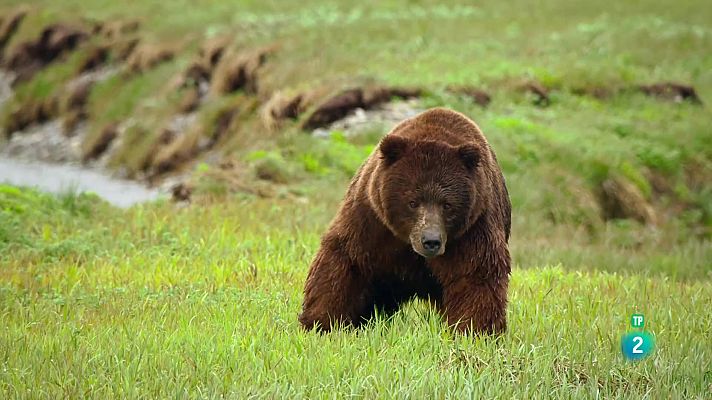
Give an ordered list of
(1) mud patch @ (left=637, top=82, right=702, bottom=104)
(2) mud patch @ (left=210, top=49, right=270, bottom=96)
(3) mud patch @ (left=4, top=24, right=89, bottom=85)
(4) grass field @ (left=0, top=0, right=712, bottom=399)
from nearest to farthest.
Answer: (4) grass field @ (left=0, top=0, right=712, bottom=399), (1) mud patch @ (left=637, top=82, right=702, bottom=104), (2) mud patch @ (left=210, top=49, right=270, bottom=96), (3) mud patch @ (left=4, top=24, right=89, bottom=85)

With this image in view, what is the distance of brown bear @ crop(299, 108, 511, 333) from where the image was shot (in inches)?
261

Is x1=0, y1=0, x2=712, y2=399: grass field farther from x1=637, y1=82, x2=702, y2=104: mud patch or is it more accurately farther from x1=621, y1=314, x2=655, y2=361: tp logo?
x1=637, y1=82, x2=702, y2=104: mud patch

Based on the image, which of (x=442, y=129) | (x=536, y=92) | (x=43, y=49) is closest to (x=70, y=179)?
(x=43, y=49)

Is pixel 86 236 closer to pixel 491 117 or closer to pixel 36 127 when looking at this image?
pixel 491 117

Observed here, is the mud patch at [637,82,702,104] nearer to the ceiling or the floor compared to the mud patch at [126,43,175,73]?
nearer to the ceiling

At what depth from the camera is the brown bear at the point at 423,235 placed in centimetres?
664

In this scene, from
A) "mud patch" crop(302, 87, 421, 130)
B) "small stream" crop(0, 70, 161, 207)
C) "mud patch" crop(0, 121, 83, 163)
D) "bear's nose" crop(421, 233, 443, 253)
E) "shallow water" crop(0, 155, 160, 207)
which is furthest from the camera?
"mud patch" crop(0, 121, 83, 163)

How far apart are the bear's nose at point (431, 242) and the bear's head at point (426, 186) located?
0.48ft

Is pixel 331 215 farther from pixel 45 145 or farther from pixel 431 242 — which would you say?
pixel 45 145

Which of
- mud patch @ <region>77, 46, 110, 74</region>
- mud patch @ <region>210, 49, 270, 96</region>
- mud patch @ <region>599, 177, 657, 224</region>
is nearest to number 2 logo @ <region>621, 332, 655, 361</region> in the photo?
mud patch @ <region>599, 177, 657, 224</region>

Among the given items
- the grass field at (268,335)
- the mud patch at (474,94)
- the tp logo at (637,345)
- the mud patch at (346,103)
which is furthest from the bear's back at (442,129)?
the mud patch at (474,94)

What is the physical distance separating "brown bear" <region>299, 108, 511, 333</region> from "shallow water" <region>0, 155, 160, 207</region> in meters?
12.0

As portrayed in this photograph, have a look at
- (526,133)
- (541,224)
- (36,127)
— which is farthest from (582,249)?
(36,127)

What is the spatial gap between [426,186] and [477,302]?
2.53ft
